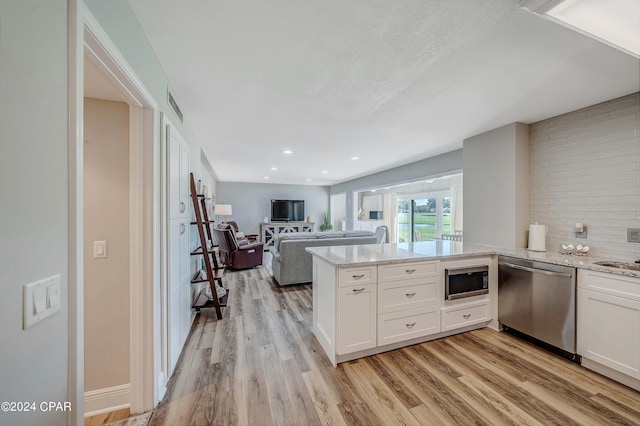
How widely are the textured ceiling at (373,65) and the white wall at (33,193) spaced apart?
2.98 feet

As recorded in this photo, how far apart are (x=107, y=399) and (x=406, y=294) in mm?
2454

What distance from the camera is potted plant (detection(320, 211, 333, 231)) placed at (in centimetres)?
955

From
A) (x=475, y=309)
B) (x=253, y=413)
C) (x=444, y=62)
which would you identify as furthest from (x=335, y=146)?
(x=253, y=413)

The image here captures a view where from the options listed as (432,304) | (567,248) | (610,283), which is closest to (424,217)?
(567,248)

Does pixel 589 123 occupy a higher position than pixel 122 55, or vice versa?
pixel 589 123

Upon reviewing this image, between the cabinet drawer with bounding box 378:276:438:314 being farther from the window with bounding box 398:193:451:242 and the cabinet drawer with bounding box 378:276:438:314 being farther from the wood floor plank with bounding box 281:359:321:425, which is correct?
the window with bounding box 398:193:451:242

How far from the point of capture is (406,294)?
2.36m

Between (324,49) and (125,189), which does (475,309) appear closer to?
(324,49)

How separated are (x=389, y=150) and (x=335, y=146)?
1.00m

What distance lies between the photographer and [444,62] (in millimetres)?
1803

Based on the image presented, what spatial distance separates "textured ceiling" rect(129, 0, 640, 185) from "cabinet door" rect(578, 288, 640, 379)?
1.86m

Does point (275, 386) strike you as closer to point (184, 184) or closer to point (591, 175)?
point (184, 184)

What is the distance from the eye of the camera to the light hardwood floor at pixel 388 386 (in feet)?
5.26

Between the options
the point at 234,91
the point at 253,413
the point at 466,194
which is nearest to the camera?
the point at 253,413
